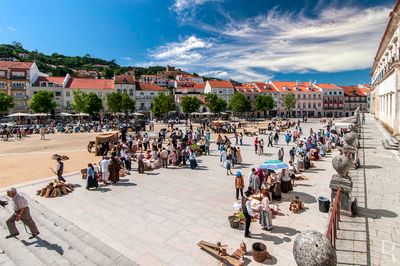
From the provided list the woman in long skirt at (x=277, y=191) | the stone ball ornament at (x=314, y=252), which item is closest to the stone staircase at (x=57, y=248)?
the stone ball ornament at (x=314, y=252)

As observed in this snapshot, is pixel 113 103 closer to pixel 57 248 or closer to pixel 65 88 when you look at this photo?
pixel 65 88

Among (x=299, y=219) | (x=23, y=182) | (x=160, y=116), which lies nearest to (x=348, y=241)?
(x=299, y=219)

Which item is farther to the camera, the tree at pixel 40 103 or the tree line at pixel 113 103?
the tree line at pixel 113 103

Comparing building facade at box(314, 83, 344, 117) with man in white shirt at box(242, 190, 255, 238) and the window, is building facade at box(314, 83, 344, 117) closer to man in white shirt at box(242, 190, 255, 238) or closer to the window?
the window

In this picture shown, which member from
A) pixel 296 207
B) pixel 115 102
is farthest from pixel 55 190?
pixel 115 102

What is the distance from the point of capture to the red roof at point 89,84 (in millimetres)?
68188

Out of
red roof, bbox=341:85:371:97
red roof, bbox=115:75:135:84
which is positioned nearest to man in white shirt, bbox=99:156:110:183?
red roof, bbox=115:75:135:84

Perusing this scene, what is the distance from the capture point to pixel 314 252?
4027 millimetres

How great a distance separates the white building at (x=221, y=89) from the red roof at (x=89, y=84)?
30.5 meters

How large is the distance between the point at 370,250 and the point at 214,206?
5386 millimetres

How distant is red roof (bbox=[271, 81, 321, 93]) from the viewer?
90812 mm

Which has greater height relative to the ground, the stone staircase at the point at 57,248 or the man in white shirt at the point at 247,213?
the man in white shirt at the point at 247,213

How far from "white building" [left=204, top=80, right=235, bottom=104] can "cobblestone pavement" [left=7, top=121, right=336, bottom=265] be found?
234 feet

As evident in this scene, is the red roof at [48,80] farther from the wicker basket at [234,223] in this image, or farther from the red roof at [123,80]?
the wicker basket at [234,223]
